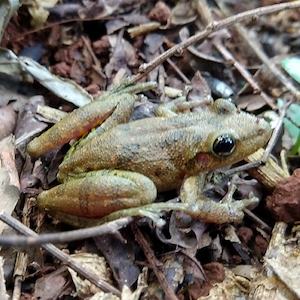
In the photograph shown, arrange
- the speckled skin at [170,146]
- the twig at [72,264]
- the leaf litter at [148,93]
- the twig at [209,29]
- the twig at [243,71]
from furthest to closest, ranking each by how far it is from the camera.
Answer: the twig at [243,71]
the twig at [209,29]
the speckled skin at [170,146]
the leaf litter at [148,93]
the twig at [72,264]

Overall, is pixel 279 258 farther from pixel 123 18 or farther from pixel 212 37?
pixel 123 18

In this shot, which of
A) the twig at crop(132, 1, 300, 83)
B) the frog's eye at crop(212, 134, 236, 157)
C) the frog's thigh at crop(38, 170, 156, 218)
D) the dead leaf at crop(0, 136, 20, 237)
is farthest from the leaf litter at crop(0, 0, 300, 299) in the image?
the frog's eye at crop(212, 134, 236, 157)

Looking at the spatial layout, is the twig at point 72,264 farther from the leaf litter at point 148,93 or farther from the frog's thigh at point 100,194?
the frog's thigh at point 100,194

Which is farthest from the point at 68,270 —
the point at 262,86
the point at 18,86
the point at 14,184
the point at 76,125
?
the point at 262,86

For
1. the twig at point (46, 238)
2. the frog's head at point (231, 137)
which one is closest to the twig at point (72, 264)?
the twig at point (46, 238)

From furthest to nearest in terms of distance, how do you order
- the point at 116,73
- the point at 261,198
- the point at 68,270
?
1. the point at 116,73
2. the point at 261,198
3. the point at 68,270

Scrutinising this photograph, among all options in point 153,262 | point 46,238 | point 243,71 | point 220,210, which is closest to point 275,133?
point 243,71

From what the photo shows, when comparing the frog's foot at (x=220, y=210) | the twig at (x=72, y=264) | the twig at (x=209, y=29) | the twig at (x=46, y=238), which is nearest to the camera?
the twig at (x=46, y=238)

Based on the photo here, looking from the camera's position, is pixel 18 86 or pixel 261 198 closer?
pixel 261 198

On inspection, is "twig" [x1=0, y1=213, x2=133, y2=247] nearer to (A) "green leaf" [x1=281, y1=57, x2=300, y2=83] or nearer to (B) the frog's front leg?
(B) the frog's front leg
